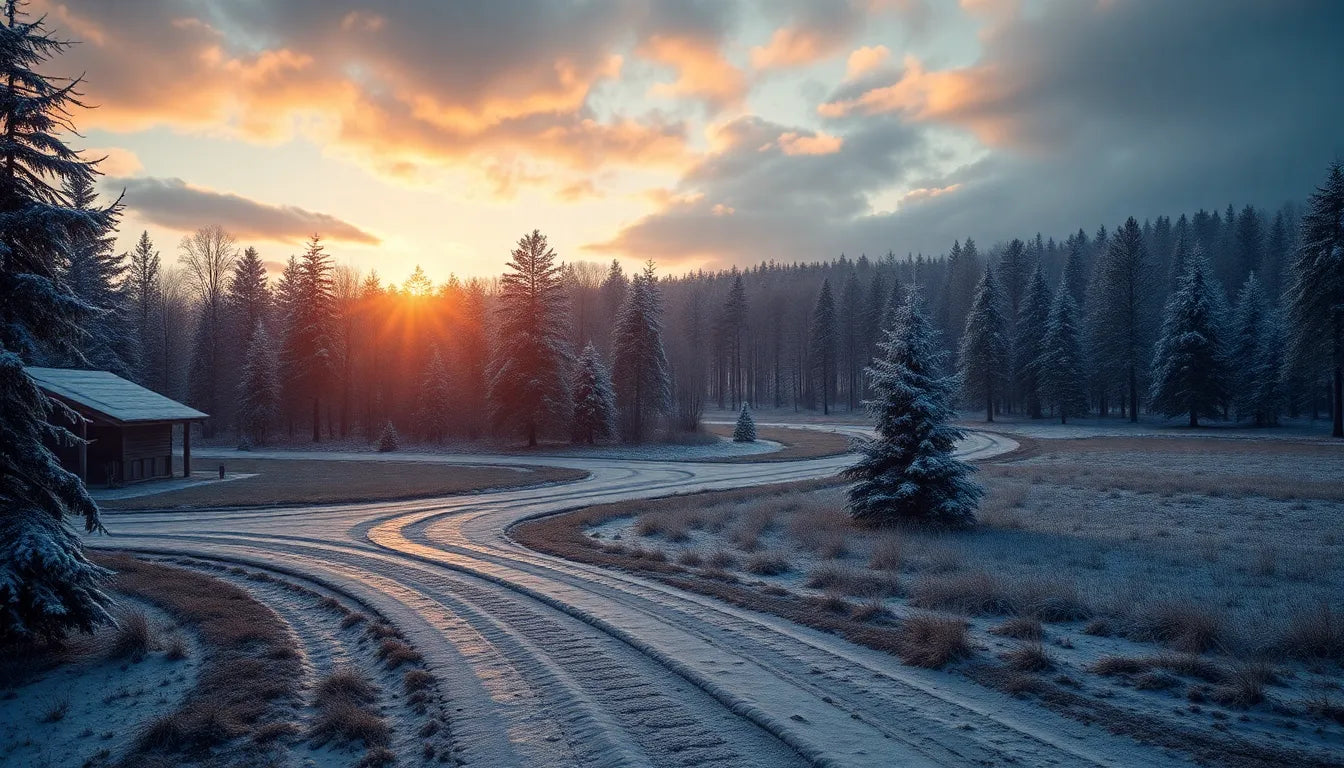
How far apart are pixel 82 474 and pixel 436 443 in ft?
85.4

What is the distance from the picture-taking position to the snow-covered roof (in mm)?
31703

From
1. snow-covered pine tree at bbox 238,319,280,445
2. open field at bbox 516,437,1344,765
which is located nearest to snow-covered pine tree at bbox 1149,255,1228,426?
open field at bbox 516,437,1344,765

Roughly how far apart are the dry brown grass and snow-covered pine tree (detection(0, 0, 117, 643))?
5.53 feet

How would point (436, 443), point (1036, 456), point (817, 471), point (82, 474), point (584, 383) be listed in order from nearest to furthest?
1. point (82, 474)
2. point (817, 471)
3. point (1036, 456)
4. point (584, 383)
5. point (436, 443)

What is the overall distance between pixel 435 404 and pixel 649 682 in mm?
53124

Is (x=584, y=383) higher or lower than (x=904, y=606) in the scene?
higher

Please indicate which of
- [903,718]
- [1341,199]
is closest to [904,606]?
[903,718]

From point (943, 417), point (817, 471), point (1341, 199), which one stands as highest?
point (1341, 199)

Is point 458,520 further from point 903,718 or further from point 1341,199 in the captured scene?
point 1341,199

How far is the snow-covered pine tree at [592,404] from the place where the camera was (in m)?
50.2

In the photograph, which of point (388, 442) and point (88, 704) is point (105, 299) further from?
point (88, 704)

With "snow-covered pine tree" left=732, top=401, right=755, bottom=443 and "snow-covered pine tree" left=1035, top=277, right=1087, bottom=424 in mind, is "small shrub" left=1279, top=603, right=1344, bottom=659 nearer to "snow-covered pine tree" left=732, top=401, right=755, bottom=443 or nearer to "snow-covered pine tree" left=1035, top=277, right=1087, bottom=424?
"snow-covered pine tree" left=732, top=401, right=755, bottom=443

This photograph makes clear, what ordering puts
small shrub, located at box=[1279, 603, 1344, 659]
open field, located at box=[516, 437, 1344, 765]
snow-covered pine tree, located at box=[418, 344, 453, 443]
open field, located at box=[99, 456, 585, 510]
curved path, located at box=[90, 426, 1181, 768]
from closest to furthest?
curved path, located at box=[90, 426, 1181, 768] < open field, located at box=[516, 437, 1344, 765] < small shrub, located at box=[1279, 603, 1344, 659] < open field, located at box=[99, 456, 585, 510] < snow-covered pine tree, located at box=[418, 344, 453, 443]

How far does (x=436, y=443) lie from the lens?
56188 millimetres
